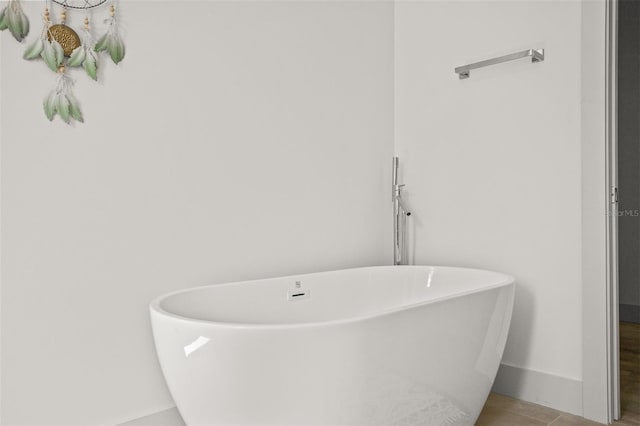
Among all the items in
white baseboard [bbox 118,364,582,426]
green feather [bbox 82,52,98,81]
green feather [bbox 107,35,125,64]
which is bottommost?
white baseboard [bbox 118,364,582,426]

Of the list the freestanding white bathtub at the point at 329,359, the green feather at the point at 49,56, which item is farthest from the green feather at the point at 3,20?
the freestanding white bathtub at the point at 329,359

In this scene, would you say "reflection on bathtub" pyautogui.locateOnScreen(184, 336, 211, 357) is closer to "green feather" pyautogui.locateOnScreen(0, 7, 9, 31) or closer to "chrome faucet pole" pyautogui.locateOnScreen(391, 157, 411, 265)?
"green feather" pyautogui.locateOnScreen(0, 7, 9, 31)

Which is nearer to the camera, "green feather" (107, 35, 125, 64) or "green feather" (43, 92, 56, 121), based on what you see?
"green feather" (43, 92, 56, 121)

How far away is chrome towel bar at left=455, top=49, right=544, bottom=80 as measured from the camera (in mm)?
2174

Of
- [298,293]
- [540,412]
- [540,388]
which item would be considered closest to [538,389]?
[540,388]

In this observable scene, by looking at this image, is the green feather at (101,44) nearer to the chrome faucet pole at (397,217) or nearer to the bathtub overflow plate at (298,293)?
the bathtub overflow plate at (298,293)

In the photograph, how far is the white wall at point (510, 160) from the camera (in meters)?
2.15

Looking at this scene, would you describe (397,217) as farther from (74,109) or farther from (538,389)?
(74,109)

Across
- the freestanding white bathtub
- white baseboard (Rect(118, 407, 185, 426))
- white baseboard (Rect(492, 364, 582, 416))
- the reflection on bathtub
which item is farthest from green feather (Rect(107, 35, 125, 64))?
white baseboard (Rect(492, 364, 582, 416))

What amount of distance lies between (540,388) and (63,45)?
7.65ft

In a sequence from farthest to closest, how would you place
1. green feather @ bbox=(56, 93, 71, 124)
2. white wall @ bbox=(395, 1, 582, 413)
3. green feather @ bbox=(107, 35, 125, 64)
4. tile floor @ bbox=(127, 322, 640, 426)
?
white wall @ bbox=(395, 1, 582, 413) < tile floor @ bbox=(127, 322, 640, 426) < green feather @ bbox=(107, 35, 125, 64) < green feather @ bbox=(56, 93, 71, 124)

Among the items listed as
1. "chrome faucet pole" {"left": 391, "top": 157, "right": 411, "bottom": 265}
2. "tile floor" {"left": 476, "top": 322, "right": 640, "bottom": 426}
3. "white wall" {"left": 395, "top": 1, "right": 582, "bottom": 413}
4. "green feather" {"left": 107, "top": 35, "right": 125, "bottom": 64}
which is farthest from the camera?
"chrome faucet pole" {"left": 391, "top": 157, "right": 411, "bottom": 265}

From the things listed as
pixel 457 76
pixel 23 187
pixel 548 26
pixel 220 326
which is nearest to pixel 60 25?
pixel 23 187

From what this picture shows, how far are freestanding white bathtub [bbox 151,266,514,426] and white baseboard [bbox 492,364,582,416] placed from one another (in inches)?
19.1
